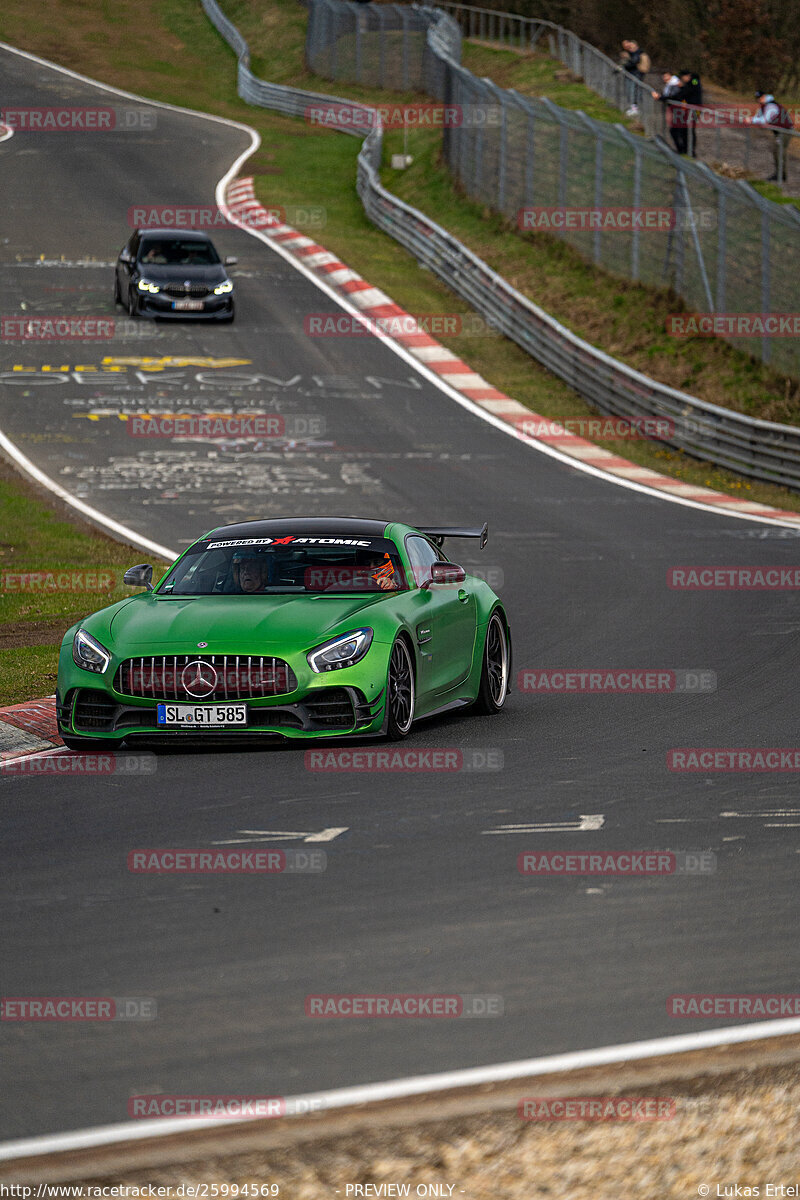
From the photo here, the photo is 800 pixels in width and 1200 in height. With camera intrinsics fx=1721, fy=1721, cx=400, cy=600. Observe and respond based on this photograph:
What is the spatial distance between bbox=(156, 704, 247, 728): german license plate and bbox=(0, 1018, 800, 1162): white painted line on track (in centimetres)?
500

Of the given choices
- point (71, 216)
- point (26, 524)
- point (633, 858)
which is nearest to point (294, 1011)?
point (633, 858)

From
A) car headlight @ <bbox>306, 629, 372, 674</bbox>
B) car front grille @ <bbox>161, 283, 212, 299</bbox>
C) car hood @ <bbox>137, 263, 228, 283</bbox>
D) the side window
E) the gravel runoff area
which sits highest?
the gravel runoff area

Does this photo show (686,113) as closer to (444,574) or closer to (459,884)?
(444,574)

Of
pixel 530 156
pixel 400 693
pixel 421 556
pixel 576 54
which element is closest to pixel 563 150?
pixel 530 156

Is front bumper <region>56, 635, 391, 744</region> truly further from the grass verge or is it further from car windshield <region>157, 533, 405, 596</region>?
the grass verge

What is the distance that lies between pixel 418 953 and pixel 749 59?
50.7m

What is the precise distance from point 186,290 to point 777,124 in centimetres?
1167

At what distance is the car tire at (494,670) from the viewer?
11688 mm

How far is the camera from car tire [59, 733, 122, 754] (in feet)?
33.2

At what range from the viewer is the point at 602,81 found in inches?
1710

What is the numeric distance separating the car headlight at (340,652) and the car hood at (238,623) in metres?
0.05

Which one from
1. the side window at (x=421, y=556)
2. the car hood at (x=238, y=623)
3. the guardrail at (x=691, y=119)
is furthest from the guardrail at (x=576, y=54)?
the car hood at (x=238, y=623)

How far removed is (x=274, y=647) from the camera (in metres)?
9.91

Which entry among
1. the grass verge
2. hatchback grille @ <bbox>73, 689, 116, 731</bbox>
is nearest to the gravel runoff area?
hatchback grille @ <bbox>73, 689, 116, 731</bbox>
